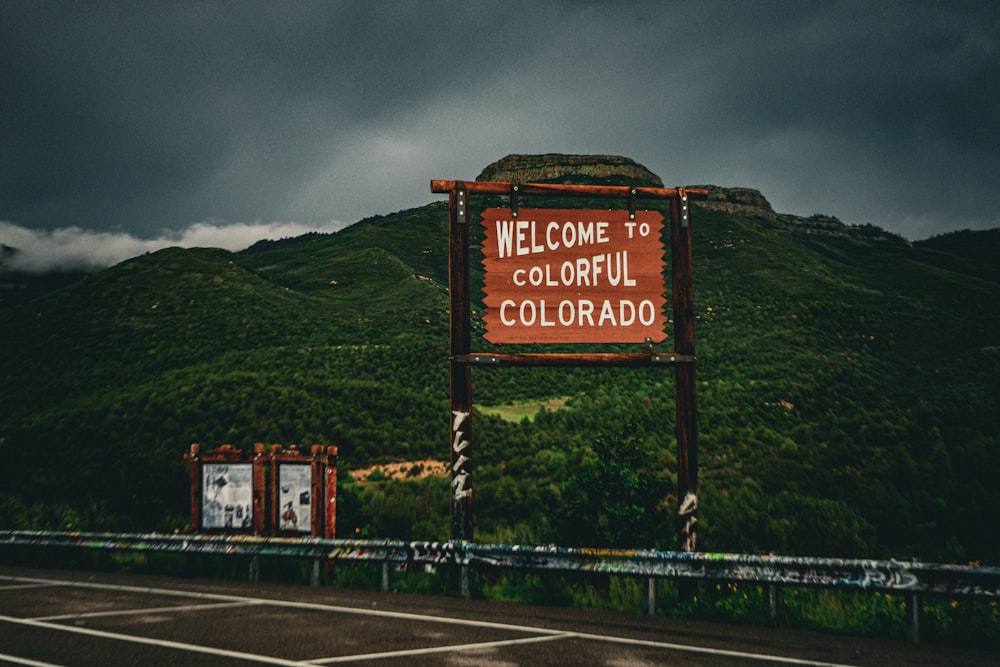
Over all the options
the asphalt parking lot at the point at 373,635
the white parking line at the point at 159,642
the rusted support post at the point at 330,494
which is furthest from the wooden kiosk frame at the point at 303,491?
the white parking line at the point at 159,642

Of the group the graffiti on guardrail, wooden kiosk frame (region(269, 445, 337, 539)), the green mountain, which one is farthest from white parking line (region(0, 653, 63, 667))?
the green mountain

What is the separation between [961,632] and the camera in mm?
5781

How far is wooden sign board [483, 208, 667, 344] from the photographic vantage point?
8531 millimetres

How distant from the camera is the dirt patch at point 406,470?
2173cm

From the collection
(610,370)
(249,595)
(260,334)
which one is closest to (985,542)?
(249,595)

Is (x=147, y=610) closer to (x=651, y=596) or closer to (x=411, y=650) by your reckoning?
(x=411, y=650)

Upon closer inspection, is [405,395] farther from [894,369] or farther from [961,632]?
[894,369]

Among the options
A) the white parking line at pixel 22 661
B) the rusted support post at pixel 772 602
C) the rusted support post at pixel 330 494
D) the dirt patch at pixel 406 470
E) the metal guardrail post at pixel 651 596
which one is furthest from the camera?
the dirt patch at pixel 406 470

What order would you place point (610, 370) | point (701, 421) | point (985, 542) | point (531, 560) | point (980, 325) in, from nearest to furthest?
1. point (531, 560)
2. point (985, 542)
3. point (701, 421)
4. point (610, 370)
5. point (980, 325)

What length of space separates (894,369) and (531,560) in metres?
47.7

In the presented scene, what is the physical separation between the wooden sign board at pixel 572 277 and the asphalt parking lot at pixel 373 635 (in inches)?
142

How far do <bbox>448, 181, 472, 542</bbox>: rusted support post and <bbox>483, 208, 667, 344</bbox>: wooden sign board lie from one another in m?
0.35

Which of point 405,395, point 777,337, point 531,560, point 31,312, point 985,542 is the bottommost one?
point 985,542

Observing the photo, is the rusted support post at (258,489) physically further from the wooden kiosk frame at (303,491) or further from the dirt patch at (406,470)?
the dirt patch at (406,470)
